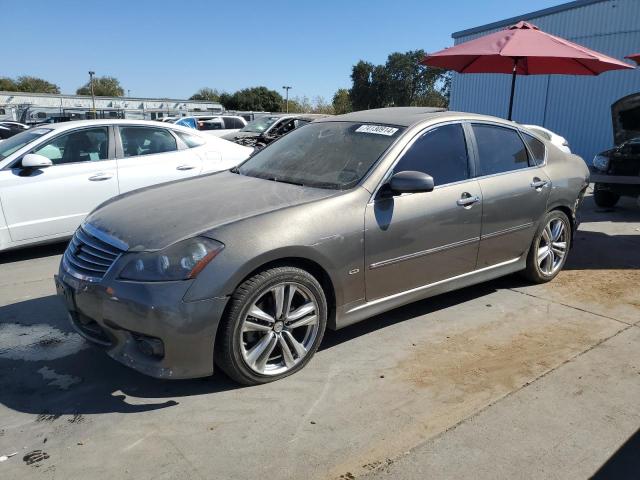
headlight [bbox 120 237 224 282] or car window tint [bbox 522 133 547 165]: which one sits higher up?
car window tint [bbox 522 133 547 165]

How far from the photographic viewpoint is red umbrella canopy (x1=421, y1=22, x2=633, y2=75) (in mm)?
6719

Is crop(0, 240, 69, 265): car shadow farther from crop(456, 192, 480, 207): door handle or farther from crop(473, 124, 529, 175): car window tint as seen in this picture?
crop(473, 124, 529, 175): car window tint

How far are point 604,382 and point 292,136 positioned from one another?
A: 2936mm

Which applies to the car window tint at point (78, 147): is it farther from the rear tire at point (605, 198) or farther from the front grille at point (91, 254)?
the rear tire at point (605, 198)

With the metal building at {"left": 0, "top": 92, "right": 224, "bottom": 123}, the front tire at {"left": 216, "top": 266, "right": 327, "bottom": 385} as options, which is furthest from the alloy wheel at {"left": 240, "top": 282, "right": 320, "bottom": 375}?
the metal building at {"left": 0, "top": 92, "right": 224, "bottom": 123}

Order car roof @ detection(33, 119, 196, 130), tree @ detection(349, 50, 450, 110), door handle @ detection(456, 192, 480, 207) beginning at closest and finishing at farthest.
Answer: door handle @ detection(456, 192, 480, 207), car roof @ detection(33, 119, 196, 130), tree @ detection(349, 50, 450, 110)

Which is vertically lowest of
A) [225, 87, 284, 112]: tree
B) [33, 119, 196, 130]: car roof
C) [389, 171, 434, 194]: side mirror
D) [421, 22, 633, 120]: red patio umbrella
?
[389, 171, 434, 194]: side mirror

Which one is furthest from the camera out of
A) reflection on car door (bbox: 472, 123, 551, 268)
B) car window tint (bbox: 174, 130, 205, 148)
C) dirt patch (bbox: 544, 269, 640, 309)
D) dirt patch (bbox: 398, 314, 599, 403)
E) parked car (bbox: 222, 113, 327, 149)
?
parked car (bbox: 222, 113, 327, 149)

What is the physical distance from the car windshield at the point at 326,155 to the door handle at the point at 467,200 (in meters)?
0.68

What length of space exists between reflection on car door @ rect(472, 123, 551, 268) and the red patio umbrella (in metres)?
2.56

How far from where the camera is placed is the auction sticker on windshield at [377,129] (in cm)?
390

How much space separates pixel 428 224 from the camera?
3760 mm

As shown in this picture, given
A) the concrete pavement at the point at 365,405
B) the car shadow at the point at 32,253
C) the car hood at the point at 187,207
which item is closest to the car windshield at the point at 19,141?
the car shadow at the point at 32,253

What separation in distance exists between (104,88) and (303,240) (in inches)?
4056
